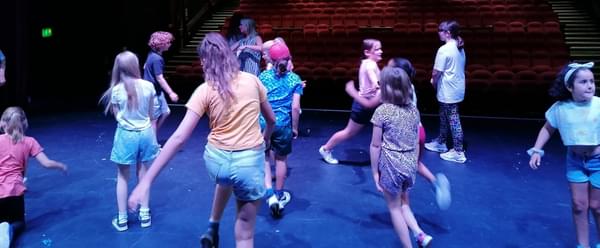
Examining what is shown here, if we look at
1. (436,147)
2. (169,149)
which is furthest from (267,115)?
(436,147)

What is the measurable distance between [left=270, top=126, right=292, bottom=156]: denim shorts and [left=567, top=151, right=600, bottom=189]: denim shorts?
1859mm

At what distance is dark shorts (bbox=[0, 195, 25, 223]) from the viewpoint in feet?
9.99

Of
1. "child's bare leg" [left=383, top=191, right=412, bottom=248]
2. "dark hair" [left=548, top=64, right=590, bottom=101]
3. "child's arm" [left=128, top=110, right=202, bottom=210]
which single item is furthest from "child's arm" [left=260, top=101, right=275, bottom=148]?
"dark hair" [left=548, top=64, right=590, bottom=101]

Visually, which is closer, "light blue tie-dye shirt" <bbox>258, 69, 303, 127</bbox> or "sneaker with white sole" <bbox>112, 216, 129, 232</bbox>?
"sneaker with white sole" <bbox>112, 216, 129, 232</bbox>

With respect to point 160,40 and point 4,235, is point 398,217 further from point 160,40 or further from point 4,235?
point 160,40

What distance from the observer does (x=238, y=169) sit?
2141 mm

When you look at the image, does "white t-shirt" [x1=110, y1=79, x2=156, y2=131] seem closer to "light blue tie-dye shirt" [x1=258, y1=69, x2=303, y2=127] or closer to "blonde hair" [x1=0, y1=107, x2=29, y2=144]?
"blonde hair" [x1=0, y1=107, x2=29, y2=144]

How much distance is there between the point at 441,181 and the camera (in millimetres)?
3045

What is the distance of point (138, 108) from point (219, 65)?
1.27 meters

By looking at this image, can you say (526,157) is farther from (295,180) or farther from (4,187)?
(4,187)

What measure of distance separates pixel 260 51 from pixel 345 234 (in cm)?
266

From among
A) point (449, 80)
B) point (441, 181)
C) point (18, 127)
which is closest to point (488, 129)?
point (449, 80)

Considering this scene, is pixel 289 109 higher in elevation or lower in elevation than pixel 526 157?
higher

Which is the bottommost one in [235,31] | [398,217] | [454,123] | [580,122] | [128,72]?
[398,217]
